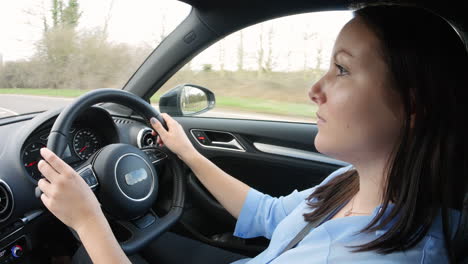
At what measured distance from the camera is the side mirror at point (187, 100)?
257 cm

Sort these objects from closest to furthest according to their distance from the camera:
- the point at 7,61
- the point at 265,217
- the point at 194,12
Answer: the point at 265,217 → the point at 7,61 → the point at 194,12

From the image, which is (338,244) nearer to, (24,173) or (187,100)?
(24,173)

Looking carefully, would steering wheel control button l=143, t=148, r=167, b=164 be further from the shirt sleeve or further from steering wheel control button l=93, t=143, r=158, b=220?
the shirt sleeve

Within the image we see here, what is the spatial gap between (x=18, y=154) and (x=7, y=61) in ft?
2.64

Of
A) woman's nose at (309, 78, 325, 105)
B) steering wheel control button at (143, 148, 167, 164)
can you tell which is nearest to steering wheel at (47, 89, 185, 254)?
steering wheel control button at (143, 148, 167, 164)

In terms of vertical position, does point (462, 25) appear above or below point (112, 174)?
above

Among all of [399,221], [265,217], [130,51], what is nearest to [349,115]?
[399,221]

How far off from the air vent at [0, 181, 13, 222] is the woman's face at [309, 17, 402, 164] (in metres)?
1.14

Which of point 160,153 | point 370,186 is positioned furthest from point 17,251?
point 370,186

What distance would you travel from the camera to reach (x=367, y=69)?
3.29ft

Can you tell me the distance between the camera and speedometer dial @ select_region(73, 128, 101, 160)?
1799 mm

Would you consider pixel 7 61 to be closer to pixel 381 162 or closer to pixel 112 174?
pixel 112 174

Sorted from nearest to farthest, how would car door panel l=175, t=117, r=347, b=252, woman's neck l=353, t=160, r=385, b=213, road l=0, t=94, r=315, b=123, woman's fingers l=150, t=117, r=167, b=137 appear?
1. woman's neck l=353, t=160, r=385, b=213
2. woman's fingers l=150, t=117, r=167, b=137
3. road l=0, t=94, r=315, b=123
4. car door panel l=175, t=117, r=347, b=252

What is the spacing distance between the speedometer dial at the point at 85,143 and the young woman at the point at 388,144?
2.24 ft
